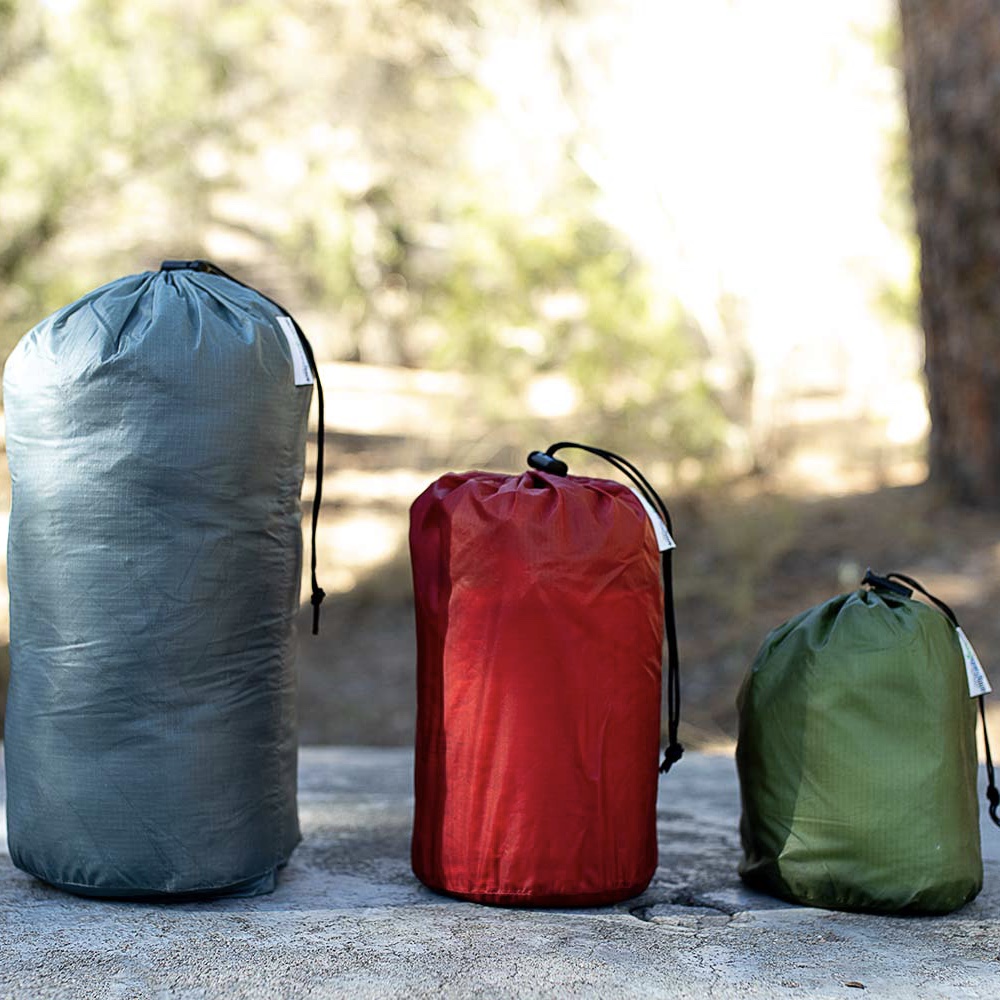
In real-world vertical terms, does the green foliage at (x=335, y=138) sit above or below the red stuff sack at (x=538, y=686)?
above

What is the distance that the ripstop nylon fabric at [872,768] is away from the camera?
2.18 meters

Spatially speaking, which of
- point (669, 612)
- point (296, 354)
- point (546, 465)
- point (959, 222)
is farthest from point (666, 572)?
point (959, 222)

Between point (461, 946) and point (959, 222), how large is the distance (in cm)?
483

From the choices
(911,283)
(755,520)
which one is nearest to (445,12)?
(911,283)

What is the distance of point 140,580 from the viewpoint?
2090 millimetres

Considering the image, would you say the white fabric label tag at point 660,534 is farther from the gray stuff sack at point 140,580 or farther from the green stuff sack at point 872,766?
the gray stuff sack at point 140,580

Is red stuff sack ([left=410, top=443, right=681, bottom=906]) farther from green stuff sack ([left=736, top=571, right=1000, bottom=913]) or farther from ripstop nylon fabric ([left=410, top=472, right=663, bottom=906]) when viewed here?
green stuff sack ([left=736, top=571, right=1000, bottom=913])

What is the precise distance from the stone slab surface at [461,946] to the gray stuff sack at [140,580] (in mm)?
130

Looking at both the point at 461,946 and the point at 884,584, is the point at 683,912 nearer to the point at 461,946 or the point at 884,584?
the point at 461,946

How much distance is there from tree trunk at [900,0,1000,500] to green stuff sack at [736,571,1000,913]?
3796 millimetres

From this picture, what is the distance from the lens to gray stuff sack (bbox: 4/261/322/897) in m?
2.08

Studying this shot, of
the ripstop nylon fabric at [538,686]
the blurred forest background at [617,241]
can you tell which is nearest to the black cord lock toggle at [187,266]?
the ripstop nylon fabric at [538,686]

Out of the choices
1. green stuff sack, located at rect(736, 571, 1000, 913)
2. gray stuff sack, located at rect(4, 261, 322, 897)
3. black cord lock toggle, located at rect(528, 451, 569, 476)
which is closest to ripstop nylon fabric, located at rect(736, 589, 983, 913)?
green stuff sack, located at rect(736, 571, 1000, 913)

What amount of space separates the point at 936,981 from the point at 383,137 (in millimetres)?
9774
